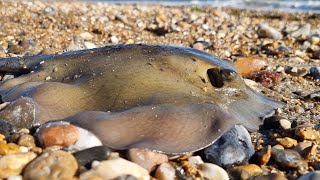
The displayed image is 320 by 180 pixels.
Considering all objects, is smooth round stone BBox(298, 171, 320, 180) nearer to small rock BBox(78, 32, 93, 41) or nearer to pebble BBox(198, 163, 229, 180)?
pebble BBox(198, 163, 229, 180)

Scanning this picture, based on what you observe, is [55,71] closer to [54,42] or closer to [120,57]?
[120,57]

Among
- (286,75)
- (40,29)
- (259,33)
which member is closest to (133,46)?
(286,75)

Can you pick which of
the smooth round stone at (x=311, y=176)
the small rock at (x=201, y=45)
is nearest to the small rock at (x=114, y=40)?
the small rock at (x=201, y=45)

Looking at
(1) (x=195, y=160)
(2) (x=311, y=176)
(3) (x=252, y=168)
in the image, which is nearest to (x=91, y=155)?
(1) (x=195, y=160)

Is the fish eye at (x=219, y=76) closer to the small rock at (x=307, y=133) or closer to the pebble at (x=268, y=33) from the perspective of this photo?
the small rock at (x=307, y=133)

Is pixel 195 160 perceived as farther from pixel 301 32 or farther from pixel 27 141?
pixel 301 32

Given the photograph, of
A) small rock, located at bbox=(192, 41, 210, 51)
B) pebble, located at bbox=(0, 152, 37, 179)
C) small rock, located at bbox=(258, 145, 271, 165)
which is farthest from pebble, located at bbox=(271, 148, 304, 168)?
small rock, located at bbox=(192, 41, 210, 51)
